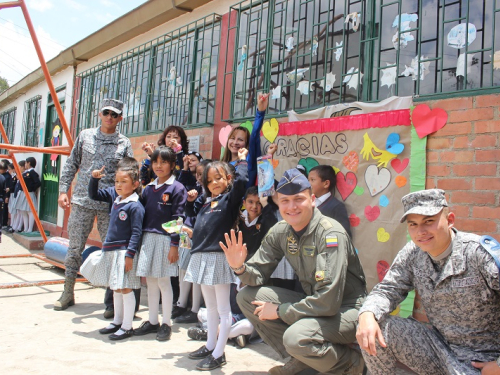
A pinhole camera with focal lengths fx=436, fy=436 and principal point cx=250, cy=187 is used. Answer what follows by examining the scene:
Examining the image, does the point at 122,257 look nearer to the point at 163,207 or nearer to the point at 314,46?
the point at 163,207

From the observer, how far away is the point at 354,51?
4.12m

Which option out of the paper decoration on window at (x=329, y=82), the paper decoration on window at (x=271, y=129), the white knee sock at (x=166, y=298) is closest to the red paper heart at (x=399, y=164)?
the paper decoration on window at (x=329, y=82)

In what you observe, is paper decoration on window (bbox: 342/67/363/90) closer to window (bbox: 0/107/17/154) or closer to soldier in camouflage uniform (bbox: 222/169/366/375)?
soldier in camouflage uniform (bbox: 222/169/366/375)

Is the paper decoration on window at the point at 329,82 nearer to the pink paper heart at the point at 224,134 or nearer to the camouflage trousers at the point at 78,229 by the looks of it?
the pink paper heart at the point at 224,134

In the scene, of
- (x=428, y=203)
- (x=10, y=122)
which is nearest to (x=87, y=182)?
(x=428, y=203)

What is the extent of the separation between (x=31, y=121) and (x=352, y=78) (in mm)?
10374

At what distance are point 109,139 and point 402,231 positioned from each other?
3106 mm

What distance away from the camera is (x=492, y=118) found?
120 inches

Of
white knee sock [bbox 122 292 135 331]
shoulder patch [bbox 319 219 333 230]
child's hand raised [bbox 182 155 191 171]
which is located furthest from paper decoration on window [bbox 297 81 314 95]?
white knee sock [bbox 122 292 135 331]

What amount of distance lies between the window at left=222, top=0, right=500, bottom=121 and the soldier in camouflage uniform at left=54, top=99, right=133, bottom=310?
1445 mm

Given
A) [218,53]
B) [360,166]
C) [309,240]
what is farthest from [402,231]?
[218,53]

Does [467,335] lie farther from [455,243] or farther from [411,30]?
[411,30]

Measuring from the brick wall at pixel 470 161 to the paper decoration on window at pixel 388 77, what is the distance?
57 centimetres

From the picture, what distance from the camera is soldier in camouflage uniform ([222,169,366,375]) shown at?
8.45 feet
